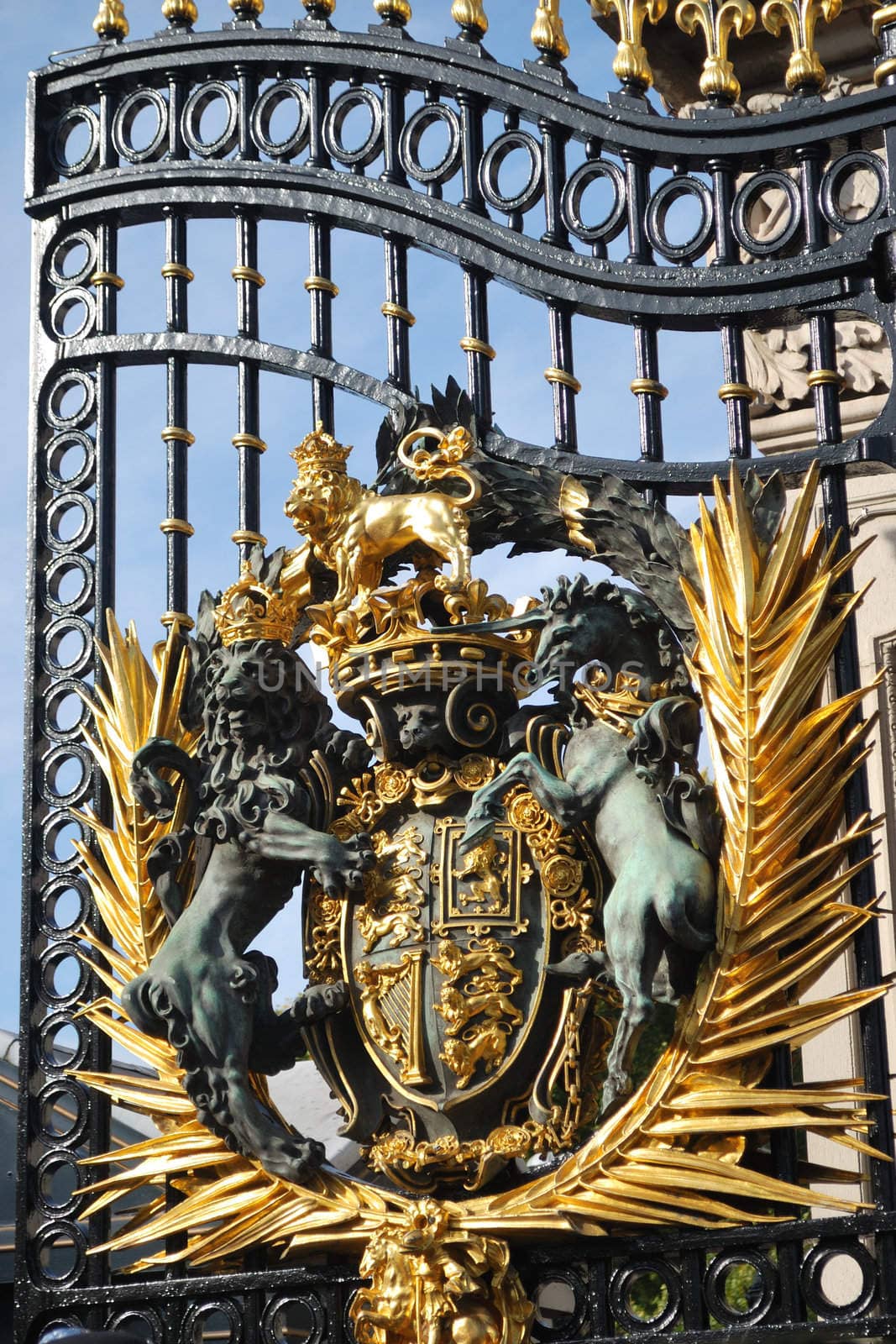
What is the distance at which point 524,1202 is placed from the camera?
5.39m

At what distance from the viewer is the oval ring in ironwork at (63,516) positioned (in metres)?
6.67

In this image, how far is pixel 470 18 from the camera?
21.0 ft

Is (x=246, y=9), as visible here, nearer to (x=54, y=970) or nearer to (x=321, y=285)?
(x=321, y=285)

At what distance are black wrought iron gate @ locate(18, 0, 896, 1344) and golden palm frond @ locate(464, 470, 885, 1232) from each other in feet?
0.34

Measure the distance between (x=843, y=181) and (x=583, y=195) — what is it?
2.28 feet

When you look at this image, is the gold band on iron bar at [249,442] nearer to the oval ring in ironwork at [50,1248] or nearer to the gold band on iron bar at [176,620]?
the gold band on iron bar at [176,620]

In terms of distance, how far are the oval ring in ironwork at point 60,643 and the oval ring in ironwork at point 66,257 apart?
1055mm

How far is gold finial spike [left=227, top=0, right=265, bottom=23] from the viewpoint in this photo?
6.81m

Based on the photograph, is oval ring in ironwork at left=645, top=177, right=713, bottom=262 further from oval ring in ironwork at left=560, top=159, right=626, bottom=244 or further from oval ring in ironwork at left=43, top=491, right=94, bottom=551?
oval ring in ironwork at left=43, top=491, right=94, bottom=551

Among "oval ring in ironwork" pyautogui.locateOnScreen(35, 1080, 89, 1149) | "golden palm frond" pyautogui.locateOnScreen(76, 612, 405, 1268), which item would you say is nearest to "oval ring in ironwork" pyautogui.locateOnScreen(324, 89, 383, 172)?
"golden palm frond" pyautogui.locateOnScreen(76, 612, 405, 1268)

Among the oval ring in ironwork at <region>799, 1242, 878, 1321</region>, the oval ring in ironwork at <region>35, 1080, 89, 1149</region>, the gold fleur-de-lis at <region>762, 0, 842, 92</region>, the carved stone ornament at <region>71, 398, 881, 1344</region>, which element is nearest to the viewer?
the oval ring in ironwork at <region>799, 1242, 878, 1321</region>

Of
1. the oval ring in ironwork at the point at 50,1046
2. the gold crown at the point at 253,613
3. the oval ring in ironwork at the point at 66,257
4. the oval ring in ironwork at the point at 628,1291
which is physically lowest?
the oval ring in ironwork at the point at 628,1291

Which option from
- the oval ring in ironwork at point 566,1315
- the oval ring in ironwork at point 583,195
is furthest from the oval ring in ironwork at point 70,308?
the oval ring in ironwork at point 566,1315

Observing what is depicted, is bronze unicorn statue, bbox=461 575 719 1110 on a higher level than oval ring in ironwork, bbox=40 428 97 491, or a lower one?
lower
